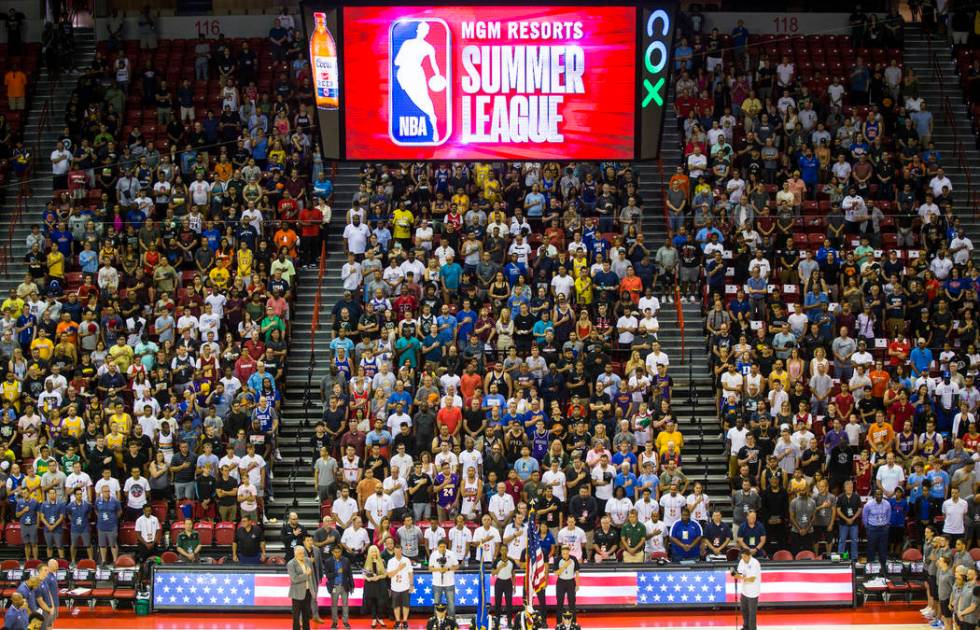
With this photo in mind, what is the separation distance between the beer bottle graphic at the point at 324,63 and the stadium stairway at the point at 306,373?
11.7 meters

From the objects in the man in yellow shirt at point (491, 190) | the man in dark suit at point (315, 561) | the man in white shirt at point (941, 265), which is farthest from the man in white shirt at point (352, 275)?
the man in white shirt at point (941, 265)

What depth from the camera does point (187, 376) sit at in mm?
29828

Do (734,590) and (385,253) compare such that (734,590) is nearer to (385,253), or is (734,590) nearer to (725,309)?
(725,309)

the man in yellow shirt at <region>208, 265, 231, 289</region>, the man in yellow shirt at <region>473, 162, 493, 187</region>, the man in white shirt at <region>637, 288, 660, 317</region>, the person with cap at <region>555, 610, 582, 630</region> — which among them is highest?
the man in yellow shirt at <region>473, 162, 493, 187</region>

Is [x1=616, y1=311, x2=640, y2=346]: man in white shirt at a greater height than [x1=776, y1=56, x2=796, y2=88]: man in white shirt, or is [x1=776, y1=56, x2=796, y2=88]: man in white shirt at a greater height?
[x1=776, y1=56, x2=796, y2=88]: man in white shirt

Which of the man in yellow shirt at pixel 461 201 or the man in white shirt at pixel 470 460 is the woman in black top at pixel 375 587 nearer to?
the man in white shirt at pixel 470 460

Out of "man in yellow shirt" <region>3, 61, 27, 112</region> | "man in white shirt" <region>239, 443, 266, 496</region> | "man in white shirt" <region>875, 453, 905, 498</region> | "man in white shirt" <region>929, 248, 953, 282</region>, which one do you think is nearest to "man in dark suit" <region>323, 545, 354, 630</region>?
"man in white shirt" <region>239, 443, 266, 496</region>

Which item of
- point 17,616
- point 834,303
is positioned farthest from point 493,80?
point 834,303

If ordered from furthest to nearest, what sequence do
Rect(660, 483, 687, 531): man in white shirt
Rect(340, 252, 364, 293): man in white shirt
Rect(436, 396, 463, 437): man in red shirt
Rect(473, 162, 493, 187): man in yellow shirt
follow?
Rect(473, 162, 493, 187): man in yellow shirt < Rect(340, 252, 364, 293): man in white shirt < Rect(436, 396, 463, 437): man in red shirt < Rect(660, 483, 687, 531): man in white shirt

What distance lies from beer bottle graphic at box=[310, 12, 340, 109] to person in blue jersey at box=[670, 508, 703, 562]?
11.4 metres

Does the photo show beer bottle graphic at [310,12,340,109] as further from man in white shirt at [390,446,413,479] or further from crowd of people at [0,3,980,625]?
man in white shirt at [390,446,413,479]

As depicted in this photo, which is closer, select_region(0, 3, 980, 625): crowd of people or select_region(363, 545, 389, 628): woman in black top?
select_region(363, 545, 389, 628): woman in black top

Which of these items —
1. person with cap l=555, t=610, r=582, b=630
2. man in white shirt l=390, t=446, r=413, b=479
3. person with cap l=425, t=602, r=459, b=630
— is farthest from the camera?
man in white shirt l=390, t=446, r=413, b=479

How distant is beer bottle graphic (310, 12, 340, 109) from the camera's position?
727 inches
